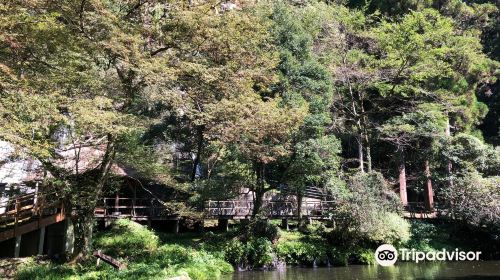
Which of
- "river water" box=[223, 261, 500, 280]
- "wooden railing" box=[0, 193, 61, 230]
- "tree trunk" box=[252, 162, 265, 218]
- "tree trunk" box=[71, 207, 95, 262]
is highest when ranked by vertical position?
"tree trunk" box=[252, 162, 265, 218]

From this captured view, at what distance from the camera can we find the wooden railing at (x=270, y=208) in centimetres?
2056

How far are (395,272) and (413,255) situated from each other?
415 cm

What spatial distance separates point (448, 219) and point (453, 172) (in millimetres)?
2409

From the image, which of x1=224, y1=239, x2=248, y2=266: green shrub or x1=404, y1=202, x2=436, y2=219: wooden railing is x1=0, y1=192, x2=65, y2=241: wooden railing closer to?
x1=224, y1=239, x2=248, y2=266: green shrub

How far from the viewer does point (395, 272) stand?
49.0 feet

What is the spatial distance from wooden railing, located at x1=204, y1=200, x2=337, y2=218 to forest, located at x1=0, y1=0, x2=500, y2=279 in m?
0.80

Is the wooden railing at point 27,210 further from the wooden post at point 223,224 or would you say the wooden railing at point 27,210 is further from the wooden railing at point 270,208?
the wooden post at point 223,224

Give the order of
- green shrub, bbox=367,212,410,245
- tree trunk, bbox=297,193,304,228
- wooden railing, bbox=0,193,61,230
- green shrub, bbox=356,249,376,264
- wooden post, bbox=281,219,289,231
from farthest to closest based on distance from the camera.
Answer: wooden post, bbox=281,219,289,231 → tree trunk, bbox=297,193,304,228 → green shrub, bbox=356,249,376,264 → green shrub, bbox=367,212,410,245 → wooden railing, bbox=0,193,61,230

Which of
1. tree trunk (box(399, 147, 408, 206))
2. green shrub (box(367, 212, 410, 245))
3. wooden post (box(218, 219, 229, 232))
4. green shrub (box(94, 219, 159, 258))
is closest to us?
Answer: green shrub (box(94, 219, 159, 258))

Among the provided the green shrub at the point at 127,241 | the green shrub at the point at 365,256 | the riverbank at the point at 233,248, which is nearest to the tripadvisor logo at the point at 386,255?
the green shrub at the point at 365,256

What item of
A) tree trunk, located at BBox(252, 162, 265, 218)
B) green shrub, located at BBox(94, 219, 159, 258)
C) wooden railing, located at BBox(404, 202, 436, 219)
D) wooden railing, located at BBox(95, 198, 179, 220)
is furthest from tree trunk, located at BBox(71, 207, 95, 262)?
wooden railing, located at BBox(404, 202, 436, 219)

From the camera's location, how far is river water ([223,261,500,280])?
1388cm

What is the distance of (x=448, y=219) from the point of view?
21047mm

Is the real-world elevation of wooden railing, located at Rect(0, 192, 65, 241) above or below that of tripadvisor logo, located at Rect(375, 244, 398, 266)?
above
